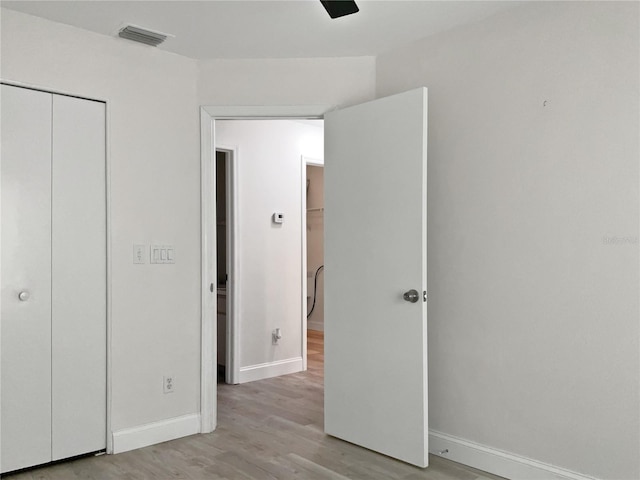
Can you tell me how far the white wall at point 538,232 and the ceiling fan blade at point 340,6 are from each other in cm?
87

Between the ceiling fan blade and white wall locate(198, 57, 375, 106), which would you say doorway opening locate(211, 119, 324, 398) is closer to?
white wall locate(198, 57, 375, 106)

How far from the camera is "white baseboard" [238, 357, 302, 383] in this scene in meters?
4.91

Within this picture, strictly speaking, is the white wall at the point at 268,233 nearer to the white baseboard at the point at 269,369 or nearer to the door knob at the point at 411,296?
the white baseboard at the point at 269,369

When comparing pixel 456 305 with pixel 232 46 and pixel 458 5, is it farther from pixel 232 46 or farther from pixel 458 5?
pixel 232 46

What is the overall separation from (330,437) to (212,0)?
252cm

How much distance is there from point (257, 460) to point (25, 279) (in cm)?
154

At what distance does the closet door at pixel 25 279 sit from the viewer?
2887 mm

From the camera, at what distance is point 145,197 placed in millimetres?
3408

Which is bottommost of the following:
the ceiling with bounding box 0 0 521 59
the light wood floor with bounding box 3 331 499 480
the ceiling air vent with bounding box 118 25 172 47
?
the light wood floor with bounding box 3 331 499 480

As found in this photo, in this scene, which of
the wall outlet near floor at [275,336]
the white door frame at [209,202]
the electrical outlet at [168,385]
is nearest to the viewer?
the electrical outlet at [168,385]

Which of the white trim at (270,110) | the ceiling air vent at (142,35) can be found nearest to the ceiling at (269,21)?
the ceiling air vent at (142,35)

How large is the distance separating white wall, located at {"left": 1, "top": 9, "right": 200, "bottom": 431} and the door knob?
1.36 metres

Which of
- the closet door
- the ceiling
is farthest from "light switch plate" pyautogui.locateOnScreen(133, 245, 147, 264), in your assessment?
the ceiling

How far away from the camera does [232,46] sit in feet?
11.2
